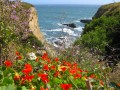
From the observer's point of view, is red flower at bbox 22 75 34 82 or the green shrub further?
the green shrub

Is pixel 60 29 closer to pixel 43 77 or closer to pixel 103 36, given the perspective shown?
pixel 103 36

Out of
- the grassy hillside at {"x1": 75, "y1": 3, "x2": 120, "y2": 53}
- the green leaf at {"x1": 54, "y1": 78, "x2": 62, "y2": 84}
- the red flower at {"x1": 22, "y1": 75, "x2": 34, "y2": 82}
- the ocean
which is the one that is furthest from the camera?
the grassy hillside at {"x1": 75, "y1": 3, "x2": 120, "y2": 53}

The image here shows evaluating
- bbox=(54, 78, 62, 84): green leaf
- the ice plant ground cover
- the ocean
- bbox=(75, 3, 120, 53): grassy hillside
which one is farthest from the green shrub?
bbox=(54, 78, 62, 84): green leaf

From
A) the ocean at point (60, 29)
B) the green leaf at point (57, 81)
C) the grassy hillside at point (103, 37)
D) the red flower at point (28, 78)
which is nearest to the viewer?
the red flower at point (28, 78)

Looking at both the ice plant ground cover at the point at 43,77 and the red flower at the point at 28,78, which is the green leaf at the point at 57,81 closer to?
the ice plant ground cover at the point at 43,77

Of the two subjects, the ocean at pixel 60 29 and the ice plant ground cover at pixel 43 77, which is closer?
the ice plant ground cover at pixel 43 77

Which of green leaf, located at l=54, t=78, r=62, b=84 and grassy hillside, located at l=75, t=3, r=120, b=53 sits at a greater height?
green leaf, located at l=54, t=78, r=62, b=84

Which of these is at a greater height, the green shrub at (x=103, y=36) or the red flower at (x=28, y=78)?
the red flower at (x=28, y=78)

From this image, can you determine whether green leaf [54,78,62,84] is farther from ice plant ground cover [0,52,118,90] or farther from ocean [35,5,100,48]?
ocean [35,5,100,48]

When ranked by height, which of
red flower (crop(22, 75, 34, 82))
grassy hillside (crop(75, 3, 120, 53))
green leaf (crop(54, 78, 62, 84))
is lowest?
grassy hillside (crop(75, 3, 120, 53))

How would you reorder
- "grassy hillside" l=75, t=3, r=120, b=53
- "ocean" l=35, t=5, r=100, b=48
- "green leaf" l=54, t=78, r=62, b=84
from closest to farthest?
"green leaf" l=54, t=78, r=62, b=84 < "ocean" l=35, t=5, r=100, b=48 < "grassy hillside" l=75, t=3, r=120, b=53

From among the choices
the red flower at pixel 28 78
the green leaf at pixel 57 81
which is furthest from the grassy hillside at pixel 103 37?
the red flower at pixel 28 78

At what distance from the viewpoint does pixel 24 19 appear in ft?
34.5

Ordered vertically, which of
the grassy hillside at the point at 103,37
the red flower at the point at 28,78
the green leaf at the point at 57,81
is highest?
the red flower at the point at 28,78
